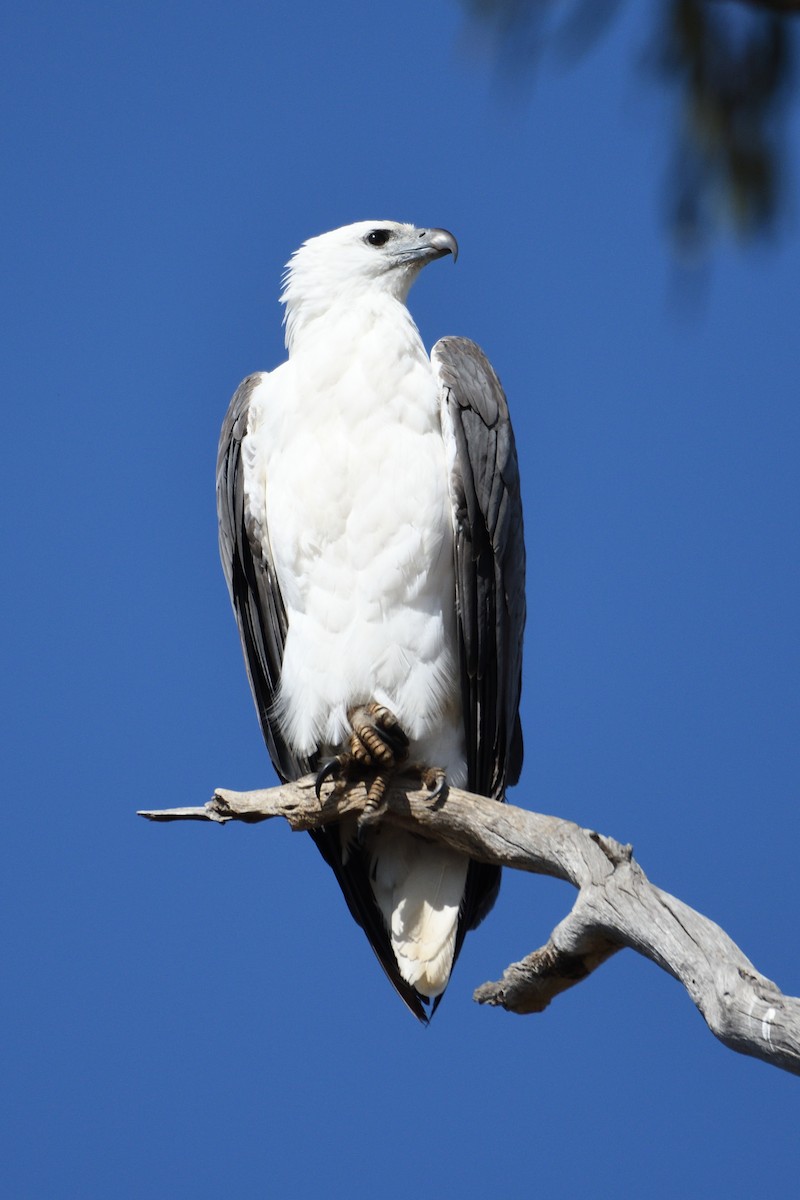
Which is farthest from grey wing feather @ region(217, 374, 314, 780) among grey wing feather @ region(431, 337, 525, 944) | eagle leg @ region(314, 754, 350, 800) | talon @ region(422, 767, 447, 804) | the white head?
grey wing feather @ region(431, 337, 525, 944)

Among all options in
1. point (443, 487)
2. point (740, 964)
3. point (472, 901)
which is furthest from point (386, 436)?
point (740, 964)

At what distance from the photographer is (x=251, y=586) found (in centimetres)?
545

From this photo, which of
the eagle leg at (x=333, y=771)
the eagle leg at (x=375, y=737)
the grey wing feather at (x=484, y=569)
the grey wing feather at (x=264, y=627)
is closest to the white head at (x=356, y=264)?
the grey wing feather at (x=264, y=627)

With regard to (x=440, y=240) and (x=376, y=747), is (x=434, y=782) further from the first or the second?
(x=440, y=240)

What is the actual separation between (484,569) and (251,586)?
928 mm

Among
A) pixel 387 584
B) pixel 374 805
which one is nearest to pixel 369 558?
pixel 387 584

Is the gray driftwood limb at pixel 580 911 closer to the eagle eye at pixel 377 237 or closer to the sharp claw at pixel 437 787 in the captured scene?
the sharp claw at pixel 437 787

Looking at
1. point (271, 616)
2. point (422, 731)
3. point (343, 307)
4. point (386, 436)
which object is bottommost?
point (422, 731)

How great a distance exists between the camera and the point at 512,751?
532 centimetres

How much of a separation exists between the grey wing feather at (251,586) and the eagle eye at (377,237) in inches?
30.4

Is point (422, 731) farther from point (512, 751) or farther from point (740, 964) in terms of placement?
point (740, 964)

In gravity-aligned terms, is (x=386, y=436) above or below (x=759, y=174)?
above

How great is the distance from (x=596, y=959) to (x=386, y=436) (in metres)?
1.90

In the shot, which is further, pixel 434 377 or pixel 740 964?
pixel 434 377
